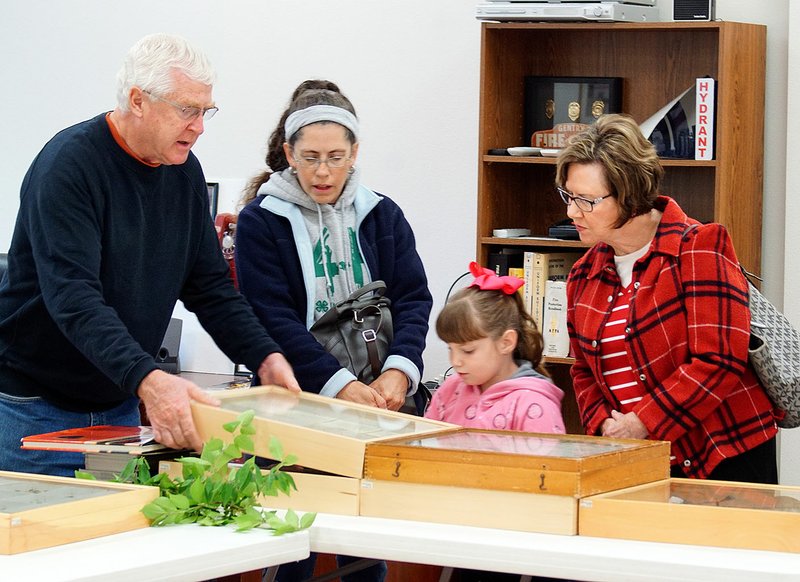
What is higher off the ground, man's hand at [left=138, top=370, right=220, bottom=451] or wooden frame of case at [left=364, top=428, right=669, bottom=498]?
man's hand at [left=138, top=370, right=220, bottom=451]

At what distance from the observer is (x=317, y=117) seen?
2.71m

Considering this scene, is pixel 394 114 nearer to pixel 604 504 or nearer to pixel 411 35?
pixel 411 35

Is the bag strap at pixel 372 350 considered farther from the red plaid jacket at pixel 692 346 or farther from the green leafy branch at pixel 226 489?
the green leafy branch at pixel 226 489

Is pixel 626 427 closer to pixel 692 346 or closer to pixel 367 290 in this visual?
pixel 692 346

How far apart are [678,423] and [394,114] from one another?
7.53 feet

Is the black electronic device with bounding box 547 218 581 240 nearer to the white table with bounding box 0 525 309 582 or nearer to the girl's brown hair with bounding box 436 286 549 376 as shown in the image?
the girl's brown hair with bounding box 436 286 549 376

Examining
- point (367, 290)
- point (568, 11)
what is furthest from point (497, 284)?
point (568, 11)

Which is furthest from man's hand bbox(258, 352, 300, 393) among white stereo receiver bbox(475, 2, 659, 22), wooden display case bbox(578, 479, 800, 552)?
white stereo receiver bbox(475, 2, 659, 22)

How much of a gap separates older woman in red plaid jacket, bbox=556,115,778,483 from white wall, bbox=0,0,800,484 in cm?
141

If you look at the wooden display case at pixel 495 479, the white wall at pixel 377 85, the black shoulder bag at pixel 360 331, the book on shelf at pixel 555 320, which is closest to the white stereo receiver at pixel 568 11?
the white wall at pixel 377 85

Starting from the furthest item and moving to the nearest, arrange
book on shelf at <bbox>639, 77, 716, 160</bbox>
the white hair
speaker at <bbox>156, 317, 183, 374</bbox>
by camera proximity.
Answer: speaker at <bbox>156, 317, 183, 374</bbox>
book on shelf at <bbox>639, 77, 716, 160</bbox>
the white hair

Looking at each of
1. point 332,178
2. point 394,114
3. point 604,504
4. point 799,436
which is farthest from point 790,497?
point 394,114

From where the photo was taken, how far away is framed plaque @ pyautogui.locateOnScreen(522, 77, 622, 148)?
12.8ft

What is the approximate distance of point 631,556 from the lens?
68.0 inches
